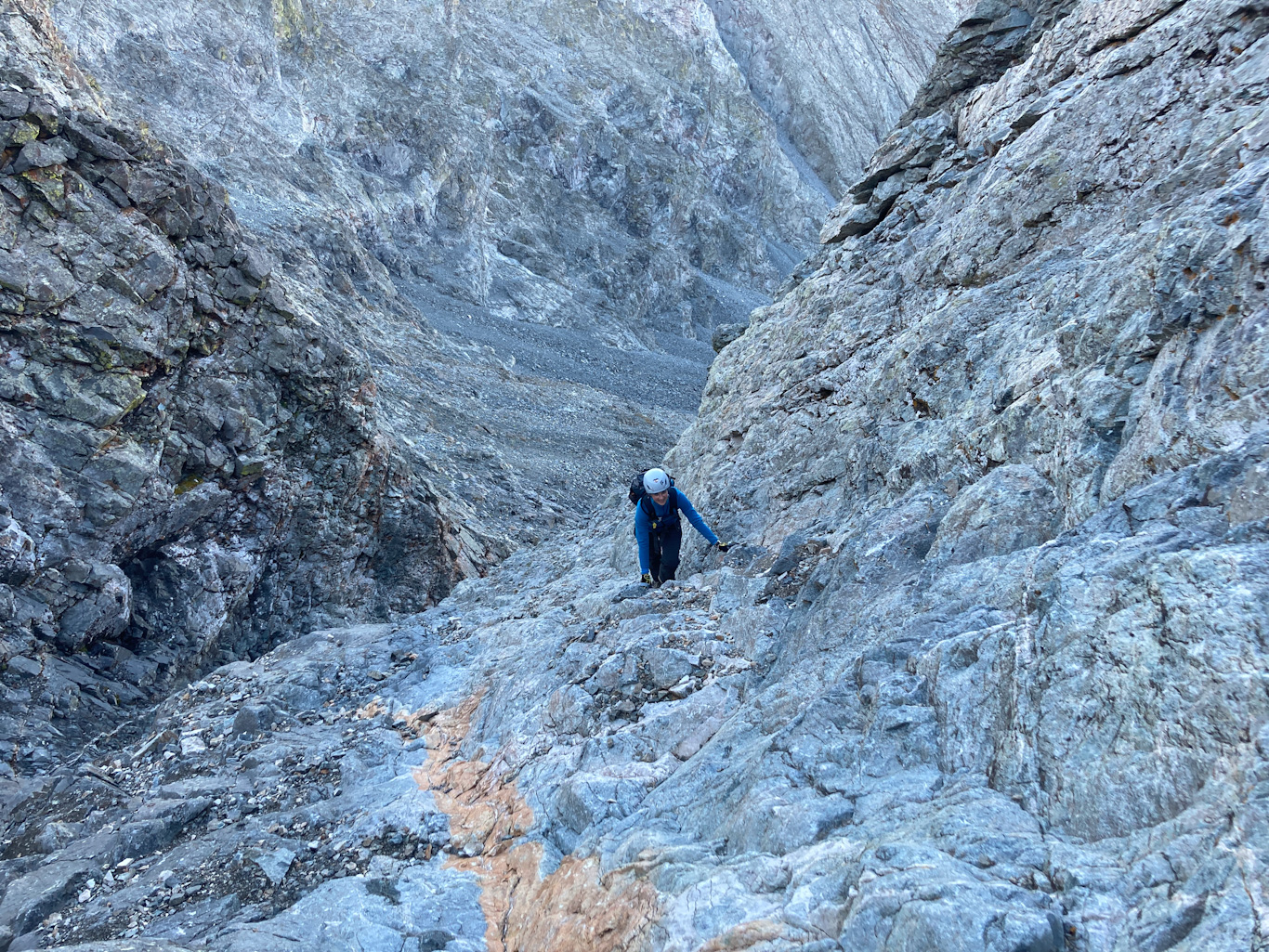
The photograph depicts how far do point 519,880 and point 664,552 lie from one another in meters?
4.42

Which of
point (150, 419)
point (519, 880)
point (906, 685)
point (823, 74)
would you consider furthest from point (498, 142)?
point (906, 685)

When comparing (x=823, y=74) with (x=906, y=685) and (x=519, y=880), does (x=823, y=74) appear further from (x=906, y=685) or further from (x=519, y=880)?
(x=519, y=880)

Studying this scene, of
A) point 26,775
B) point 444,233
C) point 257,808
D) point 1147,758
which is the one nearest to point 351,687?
point 257,808

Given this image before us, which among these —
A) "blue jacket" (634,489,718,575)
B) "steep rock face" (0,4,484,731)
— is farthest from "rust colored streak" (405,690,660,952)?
"steep rock face" (0,4,484,731)

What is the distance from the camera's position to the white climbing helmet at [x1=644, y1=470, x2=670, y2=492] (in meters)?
7.84

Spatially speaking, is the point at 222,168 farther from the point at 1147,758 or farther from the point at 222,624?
the point at 1147,758

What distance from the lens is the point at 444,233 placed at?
4747 cm

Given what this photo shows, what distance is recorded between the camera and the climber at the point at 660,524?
26.2 ft

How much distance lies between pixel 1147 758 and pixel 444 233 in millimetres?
48993

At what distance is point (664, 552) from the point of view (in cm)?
872

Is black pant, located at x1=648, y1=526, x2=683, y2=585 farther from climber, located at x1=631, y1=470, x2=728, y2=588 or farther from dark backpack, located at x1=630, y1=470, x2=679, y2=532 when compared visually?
dark backpack, located at x1=630, y1=470, x2=679, y2=532

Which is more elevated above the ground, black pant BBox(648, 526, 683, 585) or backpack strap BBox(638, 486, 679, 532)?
backpack strap BBox(638, 486, 679, 532)

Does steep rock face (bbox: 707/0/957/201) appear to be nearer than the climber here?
No

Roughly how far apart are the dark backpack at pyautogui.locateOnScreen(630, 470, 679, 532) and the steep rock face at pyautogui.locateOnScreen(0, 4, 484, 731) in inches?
272
